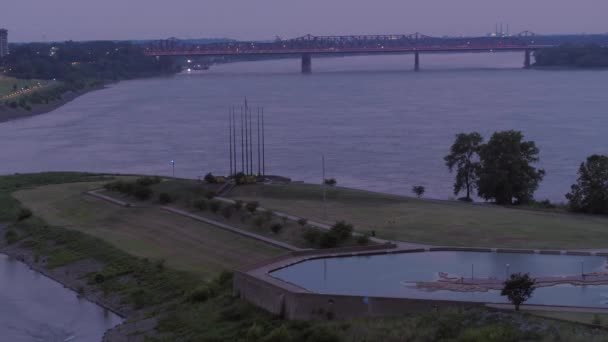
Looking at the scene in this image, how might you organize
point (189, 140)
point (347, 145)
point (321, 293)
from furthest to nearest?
point (189, 140) < point (347, 145) < point (321, 293)

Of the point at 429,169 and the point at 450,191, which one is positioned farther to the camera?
the point at 429,169

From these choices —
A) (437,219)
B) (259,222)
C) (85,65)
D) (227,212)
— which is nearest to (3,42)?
(85,65)

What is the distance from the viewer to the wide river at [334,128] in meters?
17.1

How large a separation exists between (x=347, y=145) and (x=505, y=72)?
29.7 metres

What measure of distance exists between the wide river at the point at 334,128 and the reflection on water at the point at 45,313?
5.92 m

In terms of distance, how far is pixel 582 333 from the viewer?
5656mm

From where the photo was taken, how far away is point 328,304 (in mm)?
6582

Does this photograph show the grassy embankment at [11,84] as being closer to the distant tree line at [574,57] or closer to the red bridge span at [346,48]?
the red bridge span at [346,48]

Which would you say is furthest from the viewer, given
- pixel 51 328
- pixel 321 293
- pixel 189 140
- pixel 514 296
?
pixel 189 140

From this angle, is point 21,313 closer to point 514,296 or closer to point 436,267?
point 436,267

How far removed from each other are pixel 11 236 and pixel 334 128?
1217 centimetres

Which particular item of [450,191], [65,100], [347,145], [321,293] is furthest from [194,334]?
[65,100]

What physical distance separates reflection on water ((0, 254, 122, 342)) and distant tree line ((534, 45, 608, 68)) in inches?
1663

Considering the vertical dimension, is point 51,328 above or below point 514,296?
below
